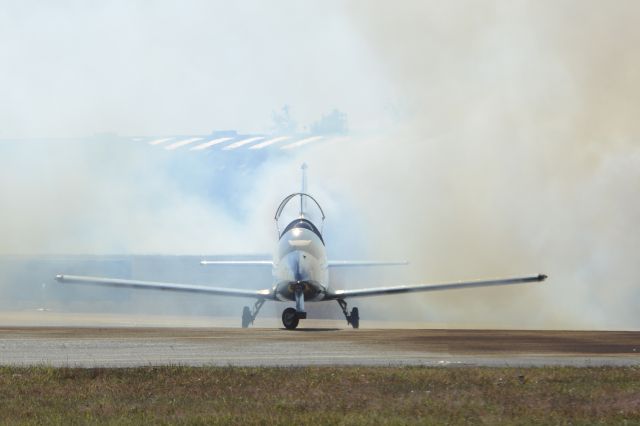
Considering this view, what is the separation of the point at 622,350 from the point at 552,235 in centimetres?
4116

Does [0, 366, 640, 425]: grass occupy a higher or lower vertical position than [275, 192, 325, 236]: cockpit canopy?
lower

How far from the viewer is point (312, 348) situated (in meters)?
39.8

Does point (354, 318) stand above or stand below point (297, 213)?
below

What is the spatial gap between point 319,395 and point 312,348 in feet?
42.3

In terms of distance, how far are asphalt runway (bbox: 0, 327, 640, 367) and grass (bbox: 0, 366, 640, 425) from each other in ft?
9.47

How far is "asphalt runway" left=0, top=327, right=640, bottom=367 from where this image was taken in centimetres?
3438

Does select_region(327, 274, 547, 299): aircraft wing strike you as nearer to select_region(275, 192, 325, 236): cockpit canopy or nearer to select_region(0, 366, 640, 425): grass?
select_region(275, 192, 325, 236): cockpit canopy

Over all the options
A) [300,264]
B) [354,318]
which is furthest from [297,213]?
[300,264]

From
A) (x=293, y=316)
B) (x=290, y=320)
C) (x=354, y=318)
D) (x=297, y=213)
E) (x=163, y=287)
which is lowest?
(x=290, y=320)

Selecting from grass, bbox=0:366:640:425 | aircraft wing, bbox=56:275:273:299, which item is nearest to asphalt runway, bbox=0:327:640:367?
grass, bbox=0:366:640:425

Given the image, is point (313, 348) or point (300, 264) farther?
point (300, 264)

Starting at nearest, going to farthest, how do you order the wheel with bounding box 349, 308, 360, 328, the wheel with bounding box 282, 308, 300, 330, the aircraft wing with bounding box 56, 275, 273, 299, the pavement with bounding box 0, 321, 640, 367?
the pavement with bounding box 0, 321, 640, 367 < the wheel with bounding box 282, 308, 300, 330 < the aircraft wing with bounding box 56, 275, 273, 299 < the wheel with bounding box 349, 308, 360, 328

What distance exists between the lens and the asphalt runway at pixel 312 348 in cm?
3438

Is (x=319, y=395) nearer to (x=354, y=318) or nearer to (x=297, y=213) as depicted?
(x=354, y=318)
